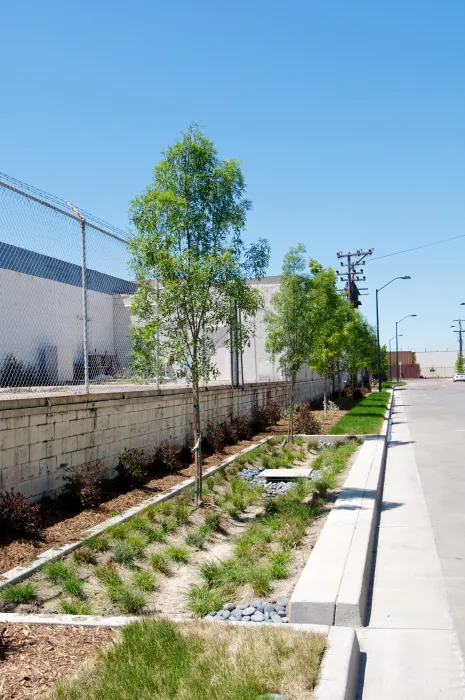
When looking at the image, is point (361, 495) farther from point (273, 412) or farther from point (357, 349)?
point (357, 349)

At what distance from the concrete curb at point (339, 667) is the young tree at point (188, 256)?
445cm

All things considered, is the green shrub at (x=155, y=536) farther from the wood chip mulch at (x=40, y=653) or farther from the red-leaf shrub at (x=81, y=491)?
the wood chip mulch at (x=40, y=653)

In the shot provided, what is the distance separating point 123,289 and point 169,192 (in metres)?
2.41

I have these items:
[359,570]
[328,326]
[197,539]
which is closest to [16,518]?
[197,539]

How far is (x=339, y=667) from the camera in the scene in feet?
11.1

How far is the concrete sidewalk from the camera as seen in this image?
3.58 meters

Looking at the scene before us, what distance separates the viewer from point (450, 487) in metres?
9.49

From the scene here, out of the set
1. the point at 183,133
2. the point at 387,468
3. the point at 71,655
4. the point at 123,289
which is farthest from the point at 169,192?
the point at 387,468

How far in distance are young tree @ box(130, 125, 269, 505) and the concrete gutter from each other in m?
2.06

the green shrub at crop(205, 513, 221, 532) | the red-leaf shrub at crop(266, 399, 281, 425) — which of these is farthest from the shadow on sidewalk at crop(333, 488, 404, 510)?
the red-leaf shrub at crop(266, 399, 281, 425)

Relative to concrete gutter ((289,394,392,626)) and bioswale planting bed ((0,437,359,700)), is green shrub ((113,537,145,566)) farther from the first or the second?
concrete gutter ((289,394,392,626))

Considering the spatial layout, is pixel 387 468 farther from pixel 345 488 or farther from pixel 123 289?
pixel 123 289

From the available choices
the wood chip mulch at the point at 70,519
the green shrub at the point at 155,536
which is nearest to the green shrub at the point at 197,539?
the green shrub at the point at 155,536

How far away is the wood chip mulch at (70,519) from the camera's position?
19.0 ft
